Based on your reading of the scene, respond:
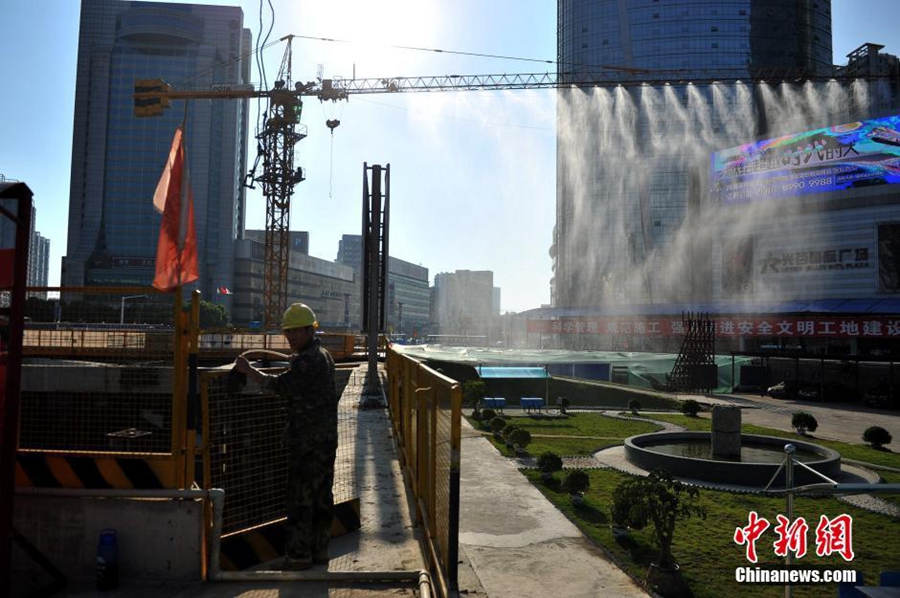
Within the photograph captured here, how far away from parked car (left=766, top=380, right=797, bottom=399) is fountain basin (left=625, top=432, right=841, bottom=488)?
69.1 ft

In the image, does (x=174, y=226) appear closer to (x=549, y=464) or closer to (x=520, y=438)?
(x=549, y=464)

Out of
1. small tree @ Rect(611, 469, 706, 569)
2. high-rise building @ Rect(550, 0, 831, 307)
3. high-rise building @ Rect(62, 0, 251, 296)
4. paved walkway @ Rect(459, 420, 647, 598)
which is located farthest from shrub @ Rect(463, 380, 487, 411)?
high-rise building @ Rect(62, 0, 251, 296)

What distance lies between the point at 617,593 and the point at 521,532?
5.56ft

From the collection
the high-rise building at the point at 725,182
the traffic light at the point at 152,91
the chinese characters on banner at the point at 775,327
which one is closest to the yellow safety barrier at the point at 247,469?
the chinese characters on banner at the point at 775,327

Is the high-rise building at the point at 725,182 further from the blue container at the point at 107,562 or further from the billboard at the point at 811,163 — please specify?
the blue container at the point at 107,562

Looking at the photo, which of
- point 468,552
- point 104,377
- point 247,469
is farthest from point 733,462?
point 104,377

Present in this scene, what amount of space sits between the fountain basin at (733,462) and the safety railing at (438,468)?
855 cm

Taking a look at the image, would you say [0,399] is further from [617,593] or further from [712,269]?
[712,269]

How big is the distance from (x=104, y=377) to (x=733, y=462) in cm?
1562

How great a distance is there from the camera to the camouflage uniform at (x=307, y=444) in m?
4.50

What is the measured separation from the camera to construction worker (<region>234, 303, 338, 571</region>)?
4.50m

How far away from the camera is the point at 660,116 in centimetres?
10469

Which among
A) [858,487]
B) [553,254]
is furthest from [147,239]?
[858,487]

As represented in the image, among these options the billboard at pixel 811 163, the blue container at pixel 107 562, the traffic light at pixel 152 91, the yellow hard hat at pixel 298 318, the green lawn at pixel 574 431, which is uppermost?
the traffic light at pixel 152 91
